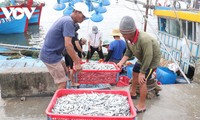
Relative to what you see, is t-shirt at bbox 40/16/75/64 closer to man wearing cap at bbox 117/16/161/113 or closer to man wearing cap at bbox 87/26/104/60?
man wearing cap at bbox 117/16/161/113

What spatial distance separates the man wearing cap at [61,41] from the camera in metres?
3.69

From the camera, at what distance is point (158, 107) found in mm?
4559

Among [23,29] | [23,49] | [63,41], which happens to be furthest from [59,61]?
[23,29]

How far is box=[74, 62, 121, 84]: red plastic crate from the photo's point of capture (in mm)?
5117

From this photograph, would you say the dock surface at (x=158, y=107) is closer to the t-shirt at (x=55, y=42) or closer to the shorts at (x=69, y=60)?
the t-shirt at (x=55, y=42)

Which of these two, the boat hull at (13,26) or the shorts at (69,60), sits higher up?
the shorts at (69,60)

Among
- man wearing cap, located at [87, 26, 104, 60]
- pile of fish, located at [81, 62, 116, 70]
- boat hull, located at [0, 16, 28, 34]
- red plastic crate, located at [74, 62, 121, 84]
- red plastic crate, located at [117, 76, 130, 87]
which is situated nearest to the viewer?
red plastic crate, located at [74, 62, 121, 84]

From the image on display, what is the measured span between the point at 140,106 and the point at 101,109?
151cm

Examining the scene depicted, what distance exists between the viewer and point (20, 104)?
4.73 meters

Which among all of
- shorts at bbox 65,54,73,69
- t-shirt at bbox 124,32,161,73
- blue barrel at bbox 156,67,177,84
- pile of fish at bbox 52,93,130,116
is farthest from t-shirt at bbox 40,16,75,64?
blue barrel at bbox 156,67,177,84

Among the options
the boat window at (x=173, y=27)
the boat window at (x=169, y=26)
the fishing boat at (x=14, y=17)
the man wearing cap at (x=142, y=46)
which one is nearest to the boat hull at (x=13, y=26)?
the fishing boat at (x=14, y=17)

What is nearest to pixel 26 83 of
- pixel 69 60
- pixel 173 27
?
pixel 69 60

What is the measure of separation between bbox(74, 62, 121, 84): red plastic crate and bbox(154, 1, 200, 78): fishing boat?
3.41 metres

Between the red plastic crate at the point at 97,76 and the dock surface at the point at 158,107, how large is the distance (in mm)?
715
